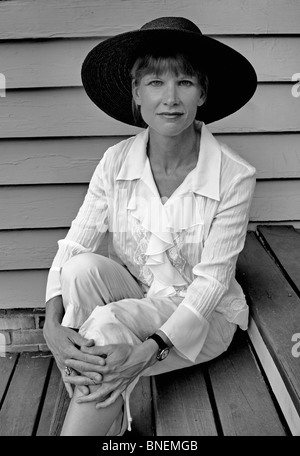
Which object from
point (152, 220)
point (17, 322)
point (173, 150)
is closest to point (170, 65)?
point (173, 150)

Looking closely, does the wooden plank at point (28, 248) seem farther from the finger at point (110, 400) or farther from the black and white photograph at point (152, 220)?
the finger at point (110, 400)

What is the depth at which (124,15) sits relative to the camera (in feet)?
7.19

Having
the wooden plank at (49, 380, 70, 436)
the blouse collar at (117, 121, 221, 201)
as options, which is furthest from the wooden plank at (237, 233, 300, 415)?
the wooden plank at (49, 380, 70, 436)

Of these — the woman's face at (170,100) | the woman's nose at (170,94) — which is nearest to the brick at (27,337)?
the woman's face at (170,100)

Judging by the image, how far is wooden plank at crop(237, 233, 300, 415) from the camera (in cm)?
160

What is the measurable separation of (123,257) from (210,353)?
480 millimetres

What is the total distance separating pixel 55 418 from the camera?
2.00 m

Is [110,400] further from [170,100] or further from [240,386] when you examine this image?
[170,100]

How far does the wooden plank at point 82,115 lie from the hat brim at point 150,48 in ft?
0.87

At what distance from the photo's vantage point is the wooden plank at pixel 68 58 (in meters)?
2.22

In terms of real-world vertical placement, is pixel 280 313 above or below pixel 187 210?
below

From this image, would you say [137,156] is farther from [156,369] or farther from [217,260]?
[156,369]

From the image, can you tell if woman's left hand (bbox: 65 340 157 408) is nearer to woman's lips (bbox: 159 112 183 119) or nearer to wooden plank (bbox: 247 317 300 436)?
wooden plank (bbox: 247 317 300 436)
